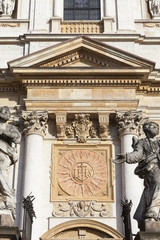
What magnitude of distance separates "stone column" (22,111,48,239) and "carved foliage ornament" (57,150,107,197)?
2.17ft

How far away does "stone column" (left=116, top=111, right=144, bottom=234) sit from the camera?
50.5ft

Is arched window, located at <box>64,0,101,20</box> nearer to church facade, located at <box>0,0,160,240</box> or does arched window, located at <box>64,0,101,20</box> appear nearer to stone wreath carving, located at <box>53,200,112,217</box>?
church facade, located at <box>0,0,160,240</box>

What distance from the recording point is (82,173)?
53.1 ft

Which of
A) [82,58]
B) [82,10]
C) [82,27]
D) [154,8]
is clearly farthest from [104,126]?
[154,8]

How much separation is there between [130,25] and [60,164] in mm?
6071

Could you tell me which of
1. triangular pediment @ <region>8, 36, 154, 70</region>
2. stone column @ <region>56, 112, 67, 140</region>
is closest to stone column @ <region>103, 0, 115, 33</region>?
triangular pediment @ <region>8, 36, 154, 70</region>

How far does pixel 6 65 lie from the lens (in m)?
18.2

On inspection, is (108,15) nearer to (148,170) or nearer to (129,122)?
(129,122)

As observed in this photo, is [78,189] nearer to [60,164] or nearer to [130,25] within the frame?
[60,164]

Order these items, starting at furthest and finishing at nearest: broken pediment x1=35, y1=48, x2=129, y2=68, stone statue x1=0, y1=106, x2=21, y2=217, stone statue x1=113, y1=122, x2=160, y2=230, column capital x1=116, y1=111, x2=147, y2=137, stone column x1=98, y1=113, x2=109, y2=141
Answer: broken pediment x1=35, y1=48, x2=129, y2=68 → stone column x1=98, y1=113, x2=109, y2=141 → column capital x1=116, y1=111, x2=147, y2=137 → stone statue x1=0, y1=106, x2=21, y2=217 → stone statue x1=113, y1=122, x2=160, y2=230

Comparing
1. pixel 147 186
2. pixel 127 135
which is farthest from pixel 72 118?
pixel 147 186

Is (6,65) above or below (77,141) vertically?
above

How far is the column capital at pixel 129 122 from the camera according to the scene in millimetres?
16438

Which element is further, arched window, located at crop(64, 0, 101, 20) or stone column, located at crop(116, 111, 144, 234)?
arched window, located at crop(64, 0, 101, 20)
